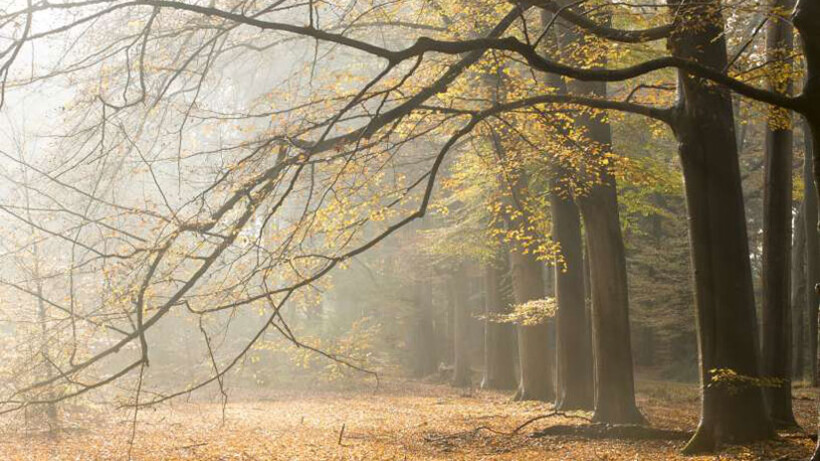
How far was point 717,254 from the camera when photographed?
830 centimetres

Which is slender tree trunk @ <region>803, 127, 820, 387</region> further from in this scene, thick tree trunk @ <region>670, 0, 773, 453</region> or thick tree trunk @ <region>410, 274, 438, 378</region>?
thick tree trunk @ <region>410, 274, 438, 378</region>

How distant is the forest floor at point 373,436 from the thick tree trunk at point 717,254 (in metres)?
0.39

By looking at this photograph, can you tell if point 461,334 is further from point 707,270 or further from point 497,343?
point 707,270

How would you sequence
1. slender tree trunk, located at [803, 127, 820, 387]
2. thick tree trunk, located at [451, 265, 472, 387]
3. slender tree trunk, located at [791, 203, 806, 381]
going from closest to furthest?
slender tree trunk, located at [803, 127, 820, 387] → slender tree trunk, located at [791, 203, 806, 381] → thick tree trunk, located at [451, 265, 472, 387]

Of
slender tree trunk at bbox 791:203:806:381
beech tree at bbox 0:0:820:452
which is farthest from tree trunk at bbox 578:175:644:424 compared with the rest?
slender tree trunk at bbox 791:203:806:381

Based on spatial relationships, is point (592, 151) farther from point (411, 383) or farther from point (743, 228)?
point (411, 383)

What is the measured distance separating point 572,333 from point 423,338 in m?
16.4

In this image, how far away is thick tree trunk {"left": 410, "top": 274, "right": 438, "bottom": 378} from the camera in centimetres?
2973

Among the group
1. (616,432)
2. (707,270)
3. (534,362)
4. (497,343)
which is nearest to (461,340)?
(497,343)

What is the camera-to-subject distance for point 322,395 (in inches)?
959

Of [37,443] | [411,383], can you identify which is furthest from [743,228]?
[411,383]

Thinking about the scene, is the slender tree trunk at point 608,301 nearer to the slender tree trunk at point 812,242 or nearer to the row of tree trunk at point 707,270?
the row of tree trunk at point 707,270

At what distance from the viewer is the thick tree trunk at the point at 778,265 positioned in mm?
10602

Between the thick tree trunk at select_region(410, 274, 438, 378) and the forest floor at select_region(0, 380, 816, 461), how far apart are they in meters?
10.3
